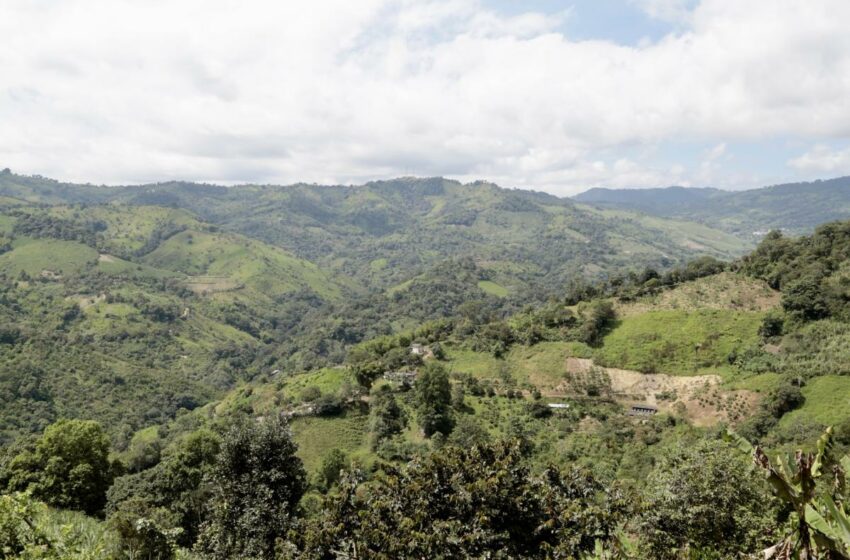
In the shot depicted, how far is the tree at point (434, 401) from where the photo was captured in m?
55.2

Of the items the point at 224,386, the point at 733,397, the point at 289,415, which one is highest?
the point at 733,397

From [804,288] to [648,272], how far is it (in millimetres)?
30093

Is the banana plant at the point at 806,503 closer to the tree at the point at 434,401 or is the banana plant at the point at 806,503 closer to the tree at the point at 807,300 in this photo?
the tree at the point at 434,401

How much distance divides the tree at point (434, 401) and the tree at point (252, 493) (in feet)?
104

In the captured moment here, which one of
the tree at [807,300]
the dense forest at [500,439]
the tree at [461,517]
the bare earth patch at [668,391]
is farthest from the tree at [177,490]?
the tree at [807,300]

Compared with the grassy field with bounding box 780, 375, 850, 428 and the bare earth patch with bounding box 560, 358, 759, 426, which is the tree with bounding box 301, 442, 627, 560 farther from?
the bare earth patch with bounding box 560, 358, 759, 426

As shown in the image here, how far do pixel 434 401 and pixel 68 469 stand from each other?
114ft


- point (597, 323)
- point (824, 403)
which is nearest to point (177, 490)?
point (597, 323)

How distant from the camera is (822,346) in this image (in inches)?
2121

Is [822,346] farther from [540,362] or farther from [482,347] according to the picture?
[482,347]

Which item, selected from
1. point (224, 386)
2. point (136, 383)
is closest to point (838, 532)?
point (136, 383)

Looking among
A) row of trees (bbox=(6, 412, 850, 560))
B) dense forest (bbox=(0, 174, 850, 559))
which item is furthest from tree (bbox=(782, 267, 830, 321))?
row of trees (bbox=(6, 412, 850, 560))

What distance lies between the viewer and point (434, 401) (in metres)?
57.1

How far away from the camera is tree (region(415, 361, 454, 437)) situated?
55.2m
